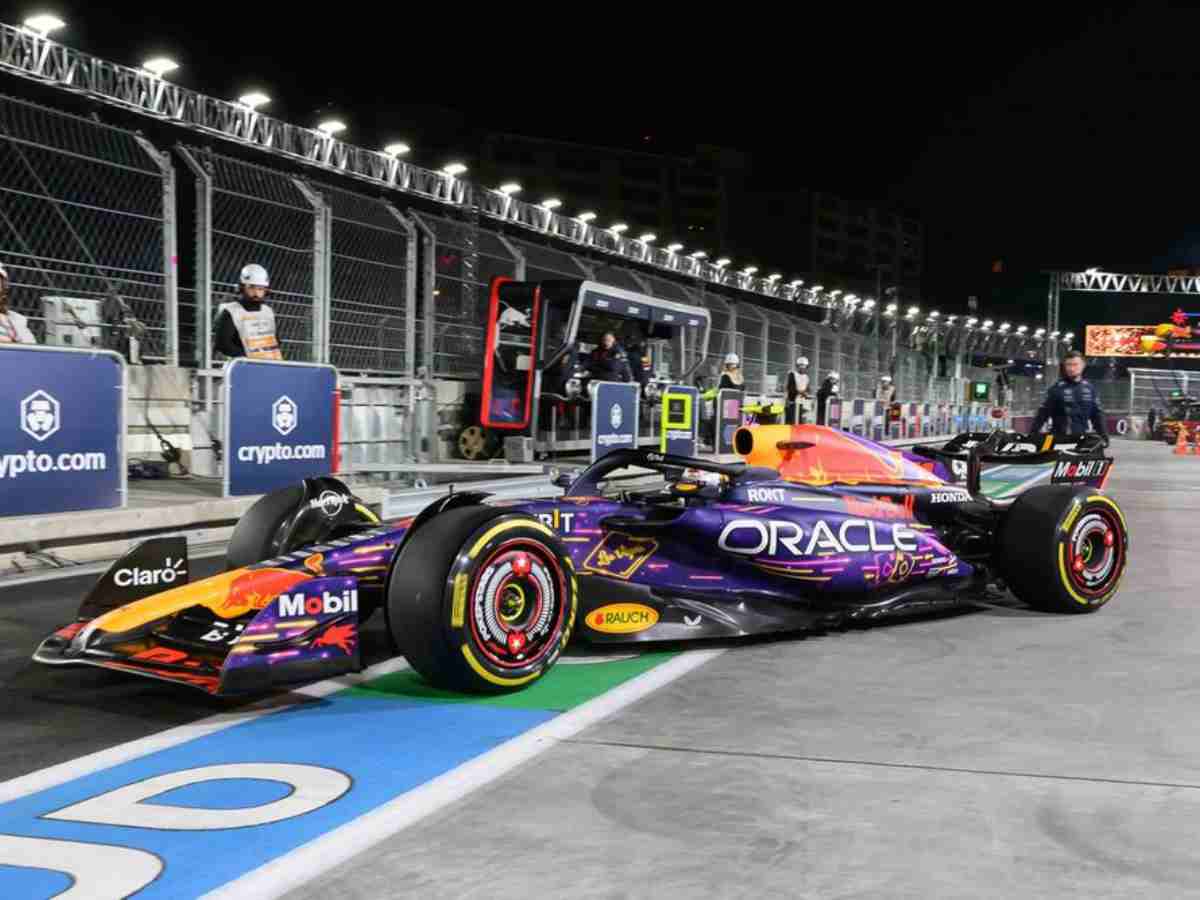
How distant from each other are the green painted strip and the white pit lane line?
3.5 inches

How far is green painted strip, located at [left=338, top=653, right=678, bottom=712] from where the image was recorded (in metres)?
4.35

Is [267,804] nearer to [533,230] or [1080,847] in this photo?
[1080,847]

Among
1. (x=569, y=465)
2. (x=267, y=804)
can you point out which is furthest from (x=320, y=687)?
(x=569, y=465)

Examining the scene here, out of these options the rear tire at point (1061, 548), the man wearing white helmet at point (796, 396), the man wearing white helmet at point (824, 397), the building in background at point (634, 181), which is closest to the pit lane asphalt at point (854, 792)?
the rear tire at point (1061, 548)

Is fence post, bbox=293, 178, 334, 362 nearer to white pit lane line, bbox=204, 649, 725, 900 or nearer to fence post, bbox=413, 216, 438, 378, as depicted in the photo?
fence post, bbox=413, 216, 438, 378

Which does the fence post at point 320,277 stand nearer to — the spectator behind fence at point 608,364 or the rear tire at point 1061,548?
the spectator behind fence at point 608,364

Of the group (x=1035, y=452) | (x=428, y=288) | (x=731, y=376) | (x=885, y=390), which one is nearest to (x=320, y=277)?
(x=428, y=288)

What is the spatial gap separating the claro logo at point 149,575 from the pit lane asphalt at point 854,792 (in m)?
1.79

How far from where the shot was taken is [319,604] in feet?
13.7

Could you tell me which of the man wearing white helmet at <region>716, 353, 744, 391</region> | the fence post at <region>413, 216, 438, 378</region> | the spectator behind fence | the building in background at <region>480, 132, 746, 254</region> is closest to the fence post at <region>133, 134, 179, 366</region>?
the fence post at <region>413, 216, 438, 378</region>

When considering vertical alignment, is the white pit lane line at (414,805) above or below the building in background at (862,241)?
below

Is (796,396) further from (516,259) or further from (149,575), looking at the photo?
(149,575)

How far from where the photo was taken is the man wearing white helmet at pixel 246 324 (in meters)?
10.4

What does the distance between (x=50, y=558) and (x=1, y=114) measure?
4299 mm
